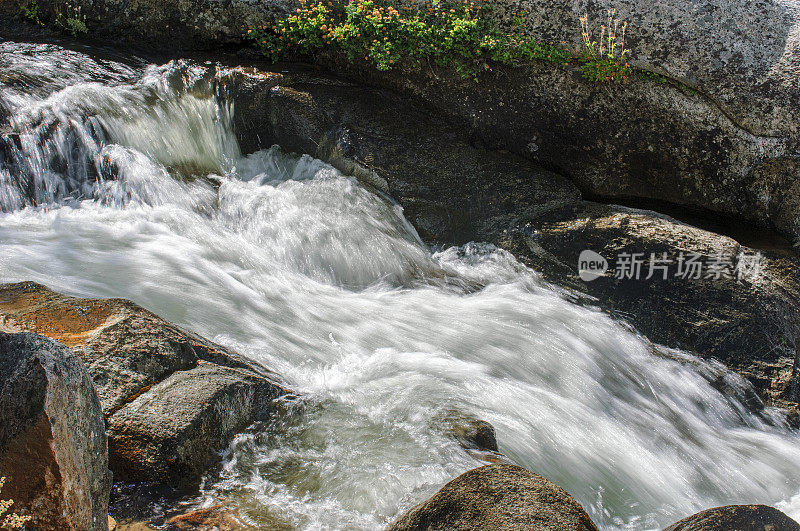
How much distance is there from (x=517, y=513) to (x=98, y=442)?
174 centimetres

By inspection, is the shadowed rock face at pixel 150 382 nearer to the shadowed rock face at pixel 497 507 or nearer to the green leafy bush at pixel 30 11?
the shadowed rock face at pixel 497 507

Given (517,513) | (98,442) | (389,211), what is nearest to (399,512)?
(517,513)

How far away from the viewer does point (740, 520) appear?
2.58 metres

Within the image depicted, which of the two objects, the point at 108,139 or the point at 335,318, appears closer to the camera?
the point at 335,318

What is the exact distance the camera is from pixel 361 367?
14.3 feet

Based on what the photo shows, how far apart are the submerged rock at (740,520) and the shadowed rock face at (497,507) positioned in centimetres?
47

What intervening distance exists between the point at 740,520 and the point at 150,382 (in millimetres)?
2812

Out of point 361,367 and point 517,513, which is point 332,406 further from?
point 517,513

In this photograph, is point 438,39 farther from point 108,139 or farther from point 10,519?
point 10,519
